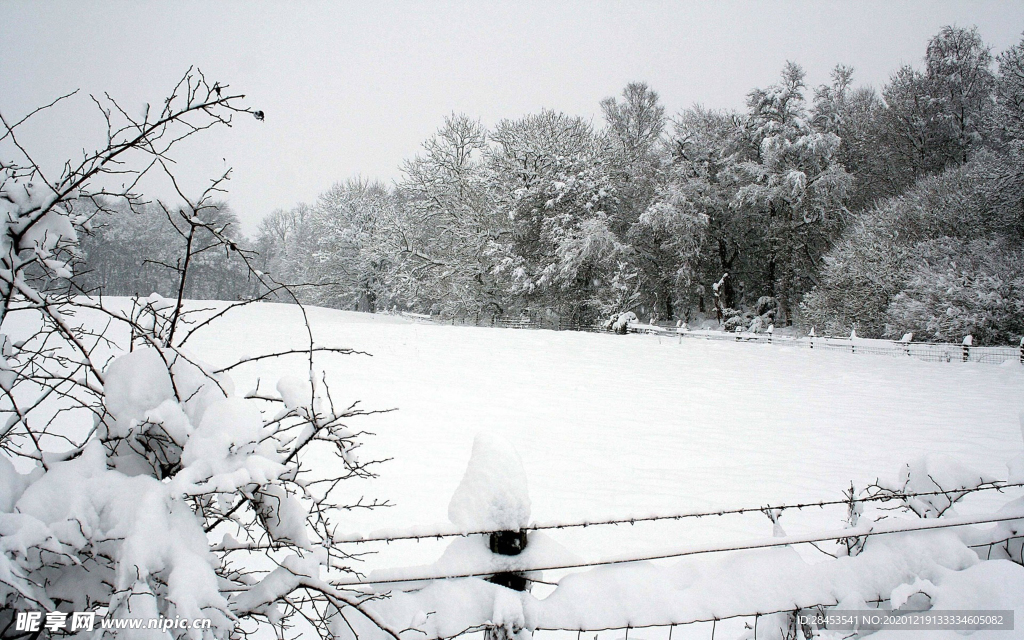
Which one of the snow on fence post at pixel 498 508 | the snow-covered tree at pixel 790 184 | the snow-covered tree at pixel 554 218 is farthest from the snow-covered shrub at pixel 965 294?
the snow on fence post at pixel 498 508

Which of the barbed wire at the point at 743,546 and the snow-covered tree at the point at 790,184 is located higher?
the snow-covered tree at the point at 790,184

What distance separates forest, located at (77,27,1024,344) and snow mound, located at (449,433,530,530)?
22973 millimetres

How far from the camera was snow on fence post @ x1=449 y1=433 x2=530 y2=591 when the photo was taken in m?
1.64

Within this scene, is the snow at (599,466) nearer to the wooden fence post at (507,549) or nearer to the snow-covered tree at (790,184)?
the wooden fence post at (507,549)

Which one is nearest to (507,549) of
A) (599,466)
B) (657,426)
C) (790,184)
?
(599,466)

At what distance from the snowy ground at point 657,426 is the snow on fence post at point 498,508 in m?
2.19

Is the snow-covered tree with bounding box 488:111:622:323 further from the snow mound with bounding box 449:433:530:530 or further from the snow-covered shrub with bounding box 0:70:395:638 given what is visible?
the snow-covered shrub with bounding box 0:70:395:638

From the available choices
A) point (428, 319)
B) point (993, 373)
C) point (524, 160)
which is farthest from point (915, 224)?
point (428, 319)

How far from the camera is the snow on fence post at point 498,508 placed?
5.37 feet

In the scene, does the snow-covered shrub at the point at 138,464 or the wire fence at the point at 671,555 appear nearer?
the snow-covered shrub at the point at 138,464

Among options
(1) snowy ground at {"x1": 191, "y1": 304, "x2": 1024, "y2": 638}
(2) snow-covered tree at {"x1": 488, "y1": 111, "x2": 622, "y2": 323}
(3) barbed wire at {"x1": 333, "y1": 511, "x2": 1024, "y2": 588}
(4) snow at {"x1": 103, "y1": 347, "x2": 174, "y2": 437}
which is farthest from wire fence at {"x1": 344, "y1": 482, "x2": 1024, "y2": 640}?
(2) snow-covered tree at {"x1": 488, "y1": 111, "x2": 622, "y2": 323}

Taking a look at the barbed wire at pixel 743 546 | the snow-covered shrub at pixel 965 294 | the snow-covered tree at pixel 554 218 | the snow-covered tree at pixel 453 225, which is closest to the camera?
the barbed wire at pixel 743 546

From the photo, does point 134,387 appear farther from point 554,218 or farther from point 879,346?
point 554,218

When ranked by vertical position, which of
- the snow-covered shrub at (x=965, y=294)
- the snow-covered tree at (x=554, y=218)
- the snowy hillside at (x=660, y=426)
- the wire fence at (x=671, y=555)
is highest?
the snow-covered tree at (x=554, y=218)
